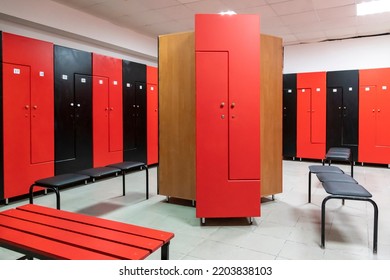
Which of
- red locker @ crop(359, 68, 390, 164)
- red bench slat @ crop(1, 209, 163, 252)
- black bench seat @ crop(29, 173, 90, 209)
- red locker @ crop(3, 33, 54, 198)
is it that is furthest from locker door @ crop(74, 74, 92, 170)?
red locker @ crop(359, 68, 390, 164)

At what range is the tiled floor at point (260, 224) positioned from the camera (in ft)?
8.63

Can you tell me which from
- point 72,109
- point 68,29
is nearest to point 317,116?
point 72,109

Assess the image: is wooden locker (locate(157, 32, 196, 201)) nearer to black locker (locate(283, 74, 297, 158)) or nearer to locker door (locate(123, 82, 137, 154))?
locker door (locate(123, 82, 137, 154))

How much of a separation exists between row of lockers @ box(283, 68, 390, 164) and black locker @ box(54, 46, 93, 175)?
486cm


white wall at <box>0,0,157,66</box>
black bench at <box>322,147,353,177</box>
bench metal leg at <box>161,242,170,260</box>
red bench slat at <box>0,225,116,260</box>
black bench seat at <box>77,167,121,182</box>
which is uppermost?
white wall at <box>0,0,157,66</box>

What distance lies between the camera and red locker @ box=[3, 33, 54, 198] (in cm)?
396

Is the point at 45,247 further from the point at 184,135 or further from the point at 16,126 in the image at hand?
the point at 16,126

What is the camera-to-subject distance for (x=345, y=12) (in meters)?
5.46

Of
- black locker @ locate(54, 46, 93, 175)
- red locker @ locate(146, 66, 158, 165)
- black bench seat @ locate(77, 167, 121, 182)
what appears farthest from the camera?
red locker @ locate(146, 66, 158, 165)

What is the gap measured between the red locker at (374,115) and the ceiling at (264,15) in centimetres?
110

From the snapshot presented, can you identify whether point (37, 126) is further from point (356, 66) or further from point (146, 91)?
Result: point (356, 66)

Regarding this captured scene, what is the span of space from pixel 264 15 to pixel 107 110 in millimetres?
3512

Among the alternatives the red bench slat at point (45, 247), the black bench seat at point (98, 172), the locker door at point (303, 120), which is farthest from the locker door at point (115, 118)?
the locker door at point (303, 120)

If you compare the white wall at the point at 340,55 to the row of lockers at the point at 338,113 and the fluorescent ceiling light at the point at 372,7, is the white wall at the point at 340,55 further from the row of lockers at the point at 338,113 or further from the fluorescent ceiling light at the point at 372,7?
the fluorescent ceiling light at the point at 372,7
